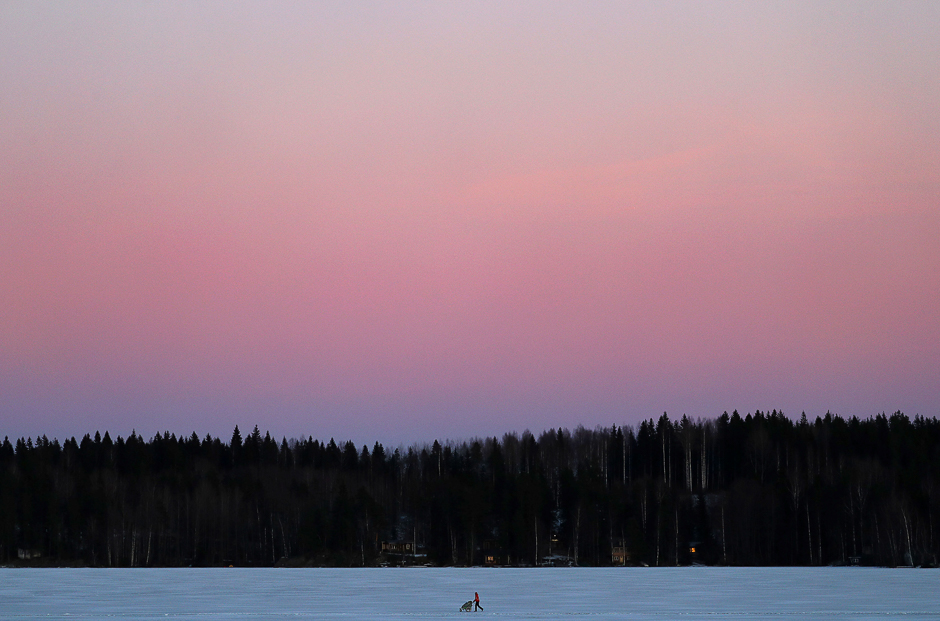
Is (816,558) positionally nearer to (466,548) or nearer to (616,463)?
(466,548)

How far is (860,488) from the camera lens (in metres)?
124

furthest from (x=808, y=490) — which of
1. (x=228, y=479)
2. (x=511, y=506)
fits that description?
(x=228, y=479)

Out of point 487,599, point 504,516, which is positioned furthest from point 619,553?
point 487,599

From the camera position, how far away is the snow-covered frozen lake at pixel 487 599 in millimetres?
43969

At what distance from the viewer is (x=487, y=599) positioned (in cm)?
5516

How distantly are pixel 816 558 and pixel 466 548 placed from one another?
126 ft

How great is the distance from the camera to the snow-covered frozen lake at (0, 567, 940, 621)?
44.0 m

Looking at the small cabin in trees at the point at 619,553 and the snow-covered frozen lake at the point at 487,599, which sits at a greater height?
the snow-covered frozen lake at the point at 487,599

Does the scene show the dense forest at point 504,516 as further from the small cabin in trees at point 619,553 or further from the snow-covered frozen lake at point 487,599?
the snow-covered frozen lake at point 487,599

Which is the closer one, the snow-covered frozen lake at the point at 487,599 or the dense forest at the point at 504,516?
the snow-covered frozen lake at the point at 487,599

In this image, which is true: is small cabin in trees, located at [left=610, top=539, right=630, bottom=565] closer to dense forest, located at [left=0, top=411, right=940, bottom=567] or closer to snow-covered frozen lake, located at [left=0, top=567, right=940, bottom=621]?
dense forest, located at [left=0, top=411, right=940, bottom=567]

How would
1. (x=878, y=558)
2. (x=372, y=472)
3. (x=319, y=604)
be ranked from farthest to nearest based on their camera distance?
(x=372, y=472) < (x=878, y=558) < (x=319, y=604)

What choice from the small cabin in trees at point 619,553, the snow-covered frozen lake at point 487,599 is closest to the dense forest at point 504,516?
the small cabin in trees at point 619,553

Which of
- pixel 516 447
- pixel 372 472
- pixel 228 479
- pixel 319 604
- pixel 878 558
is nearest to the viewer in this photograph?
pixel 319 604
